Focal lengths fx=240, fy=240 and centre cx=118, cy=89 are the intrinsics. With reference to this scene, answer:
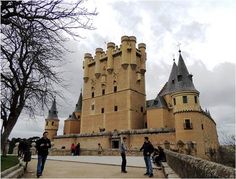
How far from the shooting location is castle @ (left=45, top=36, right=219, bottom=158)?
33.4 metres

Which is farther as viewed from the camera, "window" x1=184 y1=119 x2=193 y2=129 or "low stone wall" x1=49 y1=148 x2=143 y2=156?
"window" x1=184 y1=119 x2=193 y2=129

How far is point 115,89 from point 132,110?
20.8 ft

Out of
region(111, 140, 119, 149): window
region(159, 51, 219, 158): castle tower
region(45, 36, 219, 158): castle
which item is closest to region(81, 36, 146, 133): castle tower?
region(45, 36, 219, 158): castle

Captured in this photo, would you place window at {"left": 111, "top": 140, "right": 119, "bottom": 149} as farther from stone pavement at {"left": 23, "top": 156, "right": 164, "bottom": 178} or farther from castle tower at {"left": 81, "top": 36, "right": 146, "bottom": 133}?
stone pavement at {"left": 23, "top": 156, "right": 164, "bottom": 178}

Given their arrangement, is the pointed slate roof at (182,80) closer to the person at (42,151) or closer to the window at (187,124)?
the window at (187,124)

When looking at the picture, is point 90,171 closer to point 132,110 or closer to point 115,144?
point 115,144

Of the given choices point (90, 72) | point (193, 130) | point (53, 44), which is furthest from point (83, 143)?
point (53, 44)

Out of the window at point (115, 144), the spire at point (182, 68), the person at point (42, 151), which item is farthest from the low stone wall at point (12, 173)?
the spire at point (182, 68)

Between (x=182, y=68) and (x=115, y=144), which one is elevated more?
(x=182, y=68)

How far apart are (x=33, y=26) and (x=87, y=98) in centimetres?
4368

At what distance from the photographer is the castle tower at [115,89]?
45.5 metres

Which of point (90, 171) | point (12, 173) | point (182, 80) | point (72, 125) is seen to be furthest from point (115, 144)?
point (12, 173)

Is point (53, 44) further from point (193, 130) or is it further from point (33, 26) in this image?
point (193, 130)

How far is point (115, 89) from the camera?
4856 cm
